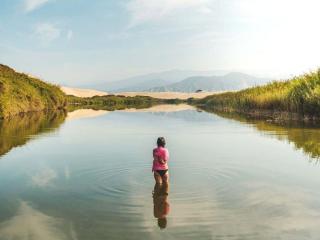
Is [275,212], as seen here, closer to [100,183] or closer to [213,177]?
Result: [213,177]

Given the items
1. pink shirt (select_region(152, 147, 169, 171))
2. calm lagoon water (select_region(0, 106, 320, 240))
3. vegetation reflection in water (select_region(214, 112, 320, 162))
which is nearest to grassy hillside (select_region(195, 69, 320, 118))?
vegetation reflection in water (select_region(214, 112, 320, 162))

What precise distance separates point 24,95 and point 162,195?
4040 centimetres

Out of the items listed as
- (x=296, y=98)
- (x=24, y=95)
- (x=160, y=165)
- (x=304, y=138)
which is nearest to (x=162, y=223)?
(x=160, y=165)

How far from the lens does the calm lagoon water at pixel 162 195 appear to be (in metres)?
7.37

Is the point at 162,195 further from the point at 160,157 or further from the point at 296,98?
the point at 296,98

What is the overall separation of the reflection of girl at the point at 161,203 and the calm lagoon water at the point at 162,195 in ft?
0.06

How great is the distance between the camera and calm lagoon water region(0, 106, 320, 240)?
7.37m

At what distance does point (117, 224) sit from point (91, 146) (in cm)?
1051

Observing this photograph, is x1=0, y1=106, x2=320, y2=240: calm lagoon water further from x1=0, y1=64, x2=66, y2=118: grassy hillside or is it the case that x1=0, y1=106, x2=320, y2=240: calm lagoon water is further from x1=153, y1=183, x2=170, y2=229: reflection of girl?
x1=0, y1=64, x2=66, y2=118: grassy hillside

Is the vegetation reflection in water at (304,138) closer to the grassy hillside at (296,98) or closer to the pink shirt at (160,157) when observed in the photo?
the grassy hillside at (296,98)

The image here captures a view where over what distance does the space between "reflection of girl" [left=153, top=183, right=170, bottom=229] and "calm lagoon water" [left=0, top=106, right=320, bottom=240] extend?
2cm

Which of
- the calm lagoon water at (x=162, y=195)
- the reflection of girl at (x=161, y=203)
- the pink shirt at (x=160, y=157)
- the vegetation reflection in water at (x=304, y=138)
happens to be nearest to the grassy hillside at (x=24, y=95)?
the vegetation reflection in water at (x=304, y=138)

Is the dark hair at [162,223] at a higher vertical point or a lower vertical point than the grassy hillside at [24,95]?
lower

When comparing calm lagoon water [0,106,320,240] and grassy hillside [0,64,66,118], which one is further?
grassy hillside [0,64,66,118]
